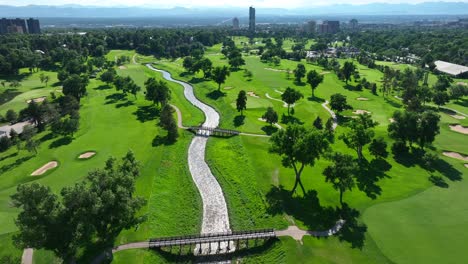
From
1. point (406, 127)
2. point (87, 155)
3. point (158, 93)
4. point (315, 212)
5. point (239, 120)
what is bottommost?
point (315, 212)

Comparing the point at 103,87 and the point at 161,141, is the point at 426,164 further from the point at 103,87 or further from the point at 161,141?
the point at 103,87

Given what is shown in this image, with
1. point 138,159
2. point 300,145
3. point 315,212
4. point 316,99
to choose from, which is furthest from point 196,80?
point 315,212

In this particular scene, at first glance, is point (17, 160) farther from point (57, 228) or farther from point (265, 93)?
point (265, 93)

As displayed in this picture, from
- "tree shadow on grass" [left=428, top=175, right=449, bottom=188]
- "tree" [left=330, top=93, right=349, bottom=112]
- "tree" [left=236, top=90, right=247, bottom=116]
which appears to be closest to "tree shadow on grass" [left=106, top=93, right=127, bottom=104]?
"tree" [left=236, top=90, right=247, bottom=116]

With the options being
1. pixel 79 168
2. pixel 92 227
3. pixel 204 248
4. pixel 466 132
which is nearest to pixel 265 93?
pixel 466 132

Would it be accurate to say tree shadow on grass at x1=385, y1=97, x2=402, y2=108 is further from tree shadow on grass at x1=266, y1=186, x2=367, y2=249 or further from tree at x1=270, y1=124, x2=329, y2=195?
tree shadow on grass at x1=266, y1=186, x2=367, y2=249

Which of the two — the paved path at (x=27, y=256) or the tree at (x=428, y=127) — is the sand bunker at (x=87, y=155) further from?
the tree at (x=428, y=127)

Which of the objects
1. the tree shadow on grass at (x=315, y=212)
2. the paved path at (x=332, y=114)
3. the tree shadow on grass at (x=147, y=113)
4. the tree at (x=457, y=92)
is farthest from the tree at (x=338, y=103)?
the tree at (x=457, y=92)
